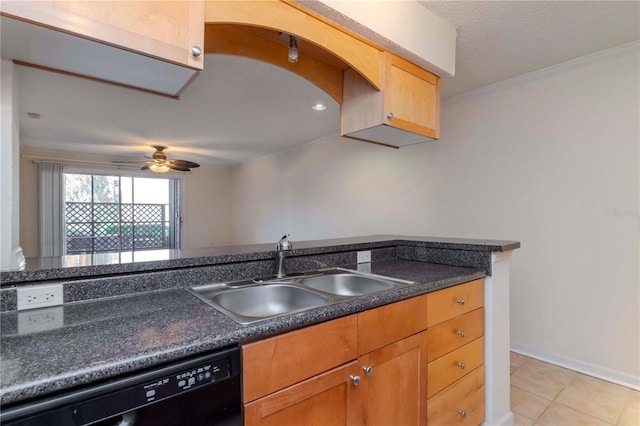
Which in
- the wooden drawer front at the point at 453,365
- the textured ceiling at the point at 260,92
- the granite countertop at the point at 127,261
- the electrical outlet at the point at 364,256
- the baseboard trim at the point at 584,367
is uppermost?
the textured ceiling at the point at 260,92

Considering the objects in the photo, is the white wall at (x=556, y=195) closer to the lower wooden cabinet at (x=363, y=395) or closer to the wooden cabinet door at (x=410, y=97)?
the wooden cabinet door at (x=410, y=97)

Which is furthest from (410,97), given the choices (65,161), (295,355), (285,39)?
(65,161)

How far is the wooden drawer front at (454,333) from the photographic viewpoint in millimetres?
1404

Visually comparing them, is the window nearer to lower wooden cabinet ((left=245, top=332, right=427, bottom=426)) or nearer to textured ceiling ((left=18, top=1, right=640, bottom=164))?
textured ceiling ((left=18, top=1, right=640, bottom=164))

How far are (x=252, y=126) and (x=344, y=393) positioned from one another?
3.53 metres

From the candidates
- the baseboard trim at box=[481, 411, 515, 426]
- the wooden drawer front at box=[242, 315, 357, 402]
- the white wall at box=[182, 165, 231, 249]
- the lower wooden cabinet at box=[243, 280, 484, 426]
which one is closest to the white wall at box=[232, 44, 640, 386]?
the baseboard trim at box=[481, 411, 515, 426]

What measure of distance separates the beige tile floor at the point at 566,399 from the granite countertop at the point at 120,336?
147cm

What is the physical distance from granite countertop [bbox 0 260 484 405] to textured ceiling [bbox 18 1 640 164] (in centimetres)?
183

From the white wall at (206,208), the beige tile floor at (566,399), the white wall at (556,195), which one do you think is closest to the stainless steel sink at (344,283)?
the beige tile floor at (566,399)

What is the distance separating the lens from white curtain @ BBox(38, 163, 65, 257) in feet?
16.3

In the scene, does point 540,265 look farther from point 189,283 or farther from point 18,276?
A: point 18,276

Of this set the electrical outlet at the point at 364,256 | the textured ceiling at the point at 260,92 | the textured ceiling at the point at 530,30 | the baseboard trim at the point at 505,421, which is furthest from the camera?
the electrical outlet at the point at 364,256

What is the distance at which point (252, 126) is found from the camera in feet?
13.1

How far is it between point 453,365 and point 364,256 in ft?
2.53
